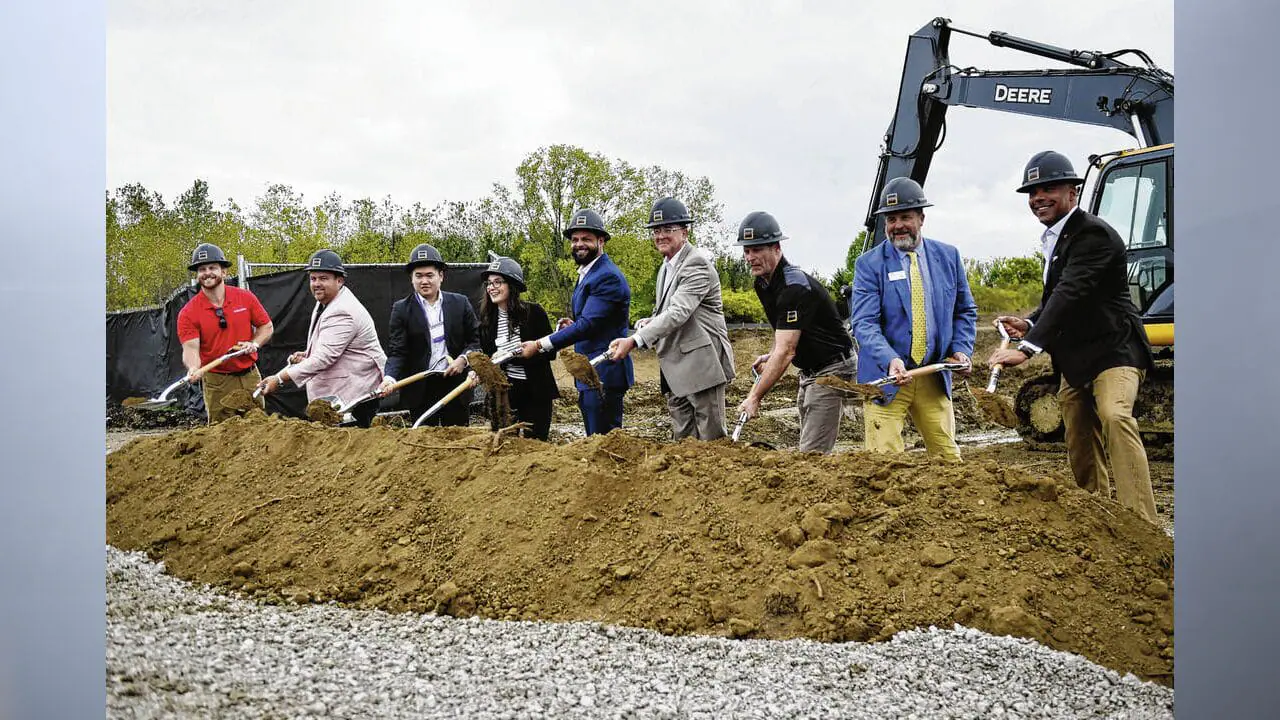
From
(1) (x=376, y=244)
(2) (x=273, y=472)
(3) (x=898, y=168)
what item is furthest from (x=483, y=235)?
(2) (x=273, y=472)

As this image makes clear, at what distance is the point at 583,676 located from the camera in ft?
9.01

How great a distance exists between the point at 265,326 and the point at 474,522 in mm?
3147

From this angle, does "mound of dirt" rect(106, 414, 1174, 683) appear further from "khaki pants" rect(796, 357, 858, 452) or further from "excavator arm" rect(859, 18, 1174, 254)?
"excavator arm" rect(859, 18, 1174, 254)

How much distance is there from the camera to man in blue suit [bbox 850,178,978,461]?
4.21 metres

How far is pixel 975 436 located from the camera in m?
10.3

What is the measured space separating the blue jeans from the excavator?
2.92m

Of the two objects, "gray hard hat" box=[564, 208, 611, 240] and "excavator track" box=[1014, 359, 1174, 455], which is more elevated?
Result: "gray hard hat" box=[564, 208, 611, 240]

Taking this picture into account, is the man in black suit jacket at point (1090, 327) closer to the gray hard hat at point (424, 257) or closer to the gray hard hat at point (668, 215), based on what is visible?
the gray hard hat at point (668, 215)

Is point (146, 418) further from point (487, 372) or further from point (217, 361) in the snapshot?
point (487, 372)

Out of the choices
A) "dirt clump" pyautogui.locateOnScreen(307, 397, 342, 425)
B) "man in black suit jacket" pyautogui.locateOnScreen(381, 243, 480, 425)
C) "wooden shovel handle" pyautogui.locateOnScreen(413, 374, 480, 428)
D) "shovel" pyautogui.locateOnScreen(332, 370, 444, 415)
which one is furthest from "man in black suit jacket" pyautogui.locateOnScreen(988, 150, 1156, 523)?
"dirt clump" pyautogui.locateOnScreen(307, 397, 342, 425)

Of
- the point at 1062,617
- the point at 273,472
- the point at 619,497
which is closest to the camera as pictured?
the point at 1062,617

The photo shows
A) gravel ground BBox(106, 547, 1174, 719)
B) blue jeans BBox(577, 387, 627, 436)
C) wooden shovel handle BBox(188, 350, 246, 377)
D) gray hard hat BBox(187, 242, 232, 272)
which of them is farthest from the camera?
wooden shovel handle BBox(188, 350, 246, 377)

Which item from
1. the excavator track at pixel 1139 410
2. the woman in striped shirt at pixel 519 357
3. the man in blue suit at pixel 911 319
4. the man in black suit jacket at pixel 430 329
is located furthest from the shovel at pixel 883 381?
the excavator track at pixel 1139 410
